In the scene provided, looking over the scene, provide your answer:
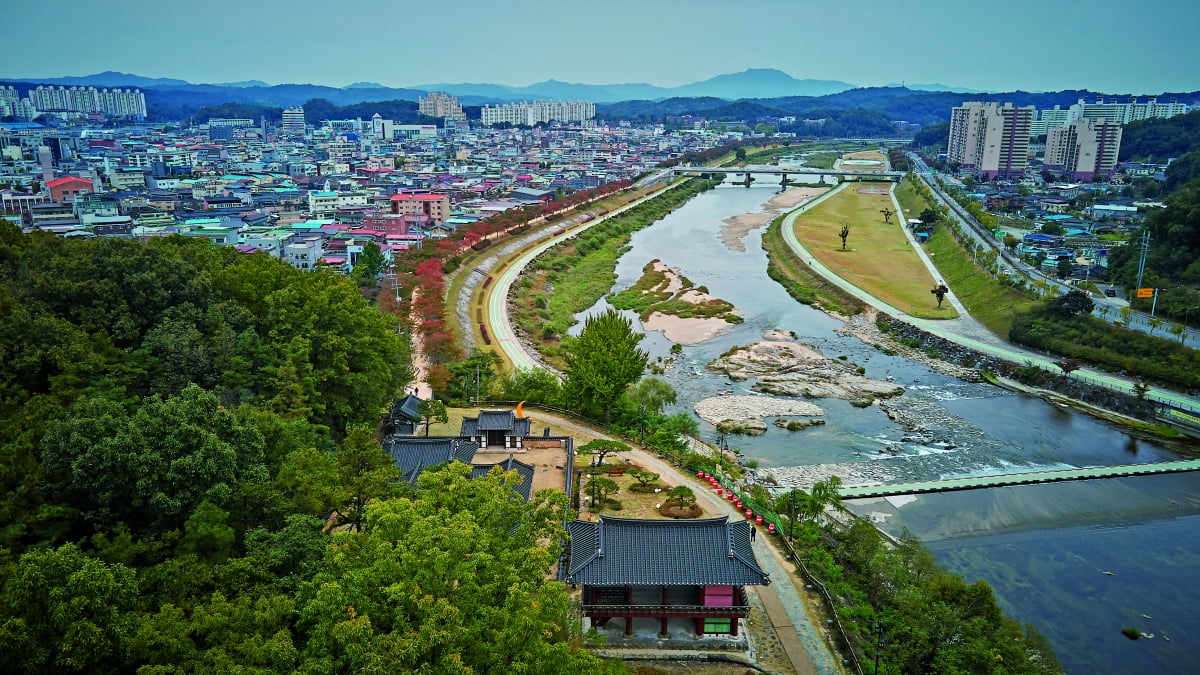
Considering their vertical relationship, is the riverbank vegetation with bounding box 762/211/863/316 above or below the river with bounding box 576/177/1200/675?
above

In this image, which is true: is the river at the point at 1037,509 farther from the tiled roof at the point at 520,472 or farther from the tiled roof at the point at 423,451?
the tiled roof at the point at 423,451

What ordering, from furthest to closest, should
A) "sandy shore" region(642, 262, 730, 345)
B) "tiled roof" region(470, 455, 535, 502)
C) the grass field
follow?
the grass field
"sandy shore" region(642, 262, 730, 345)
"tiled roof" region(470, 455, 535, 502)

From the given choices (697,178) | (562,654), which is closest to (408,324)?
(562,654)

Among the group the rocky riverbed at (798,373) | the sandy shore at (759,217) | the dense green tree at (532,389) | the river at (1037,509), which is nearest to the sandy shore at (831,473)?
the river at (1037,509)

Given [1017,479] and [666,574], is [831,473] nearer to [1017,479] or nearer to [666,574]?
[1017,479]

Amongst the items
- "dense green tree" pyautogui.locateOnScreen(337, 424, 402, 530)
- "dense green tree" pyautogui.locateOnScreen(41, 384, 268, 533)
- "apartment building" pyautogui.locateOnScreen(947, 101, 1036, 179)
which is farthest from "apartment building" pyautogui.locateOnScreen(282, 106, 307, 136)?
"dense green tree" pyautogui.locateOnScreen(41, 384, 268, 533)

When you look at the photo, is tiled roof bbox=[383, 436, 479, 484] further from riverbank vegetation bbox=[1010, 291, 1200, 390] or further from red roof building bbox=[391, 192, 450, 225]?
red roof building bbox=[391, 192, 450, 225]

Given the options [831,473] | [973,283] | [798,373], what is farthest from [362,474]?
[973,283]
